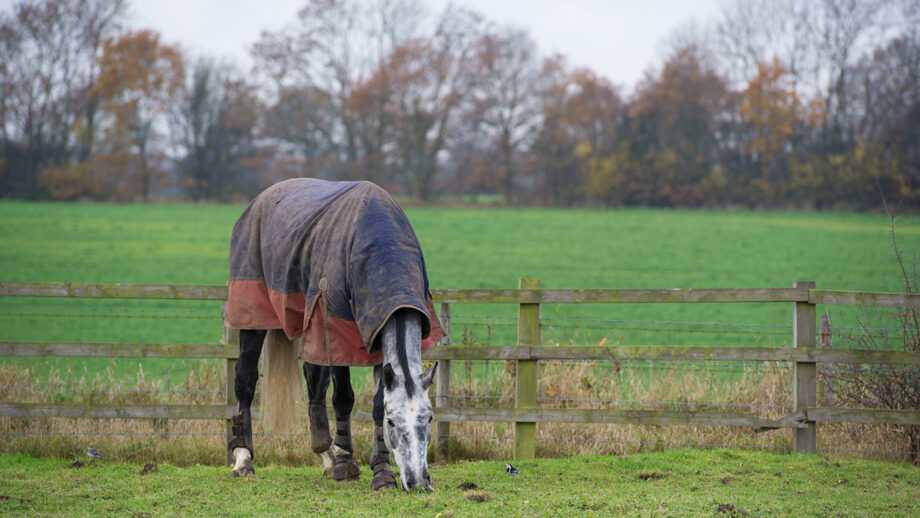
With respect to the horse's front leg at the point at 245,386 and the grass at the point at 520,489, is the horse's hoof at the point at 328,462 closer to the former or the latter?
the grass at the point at 520,489

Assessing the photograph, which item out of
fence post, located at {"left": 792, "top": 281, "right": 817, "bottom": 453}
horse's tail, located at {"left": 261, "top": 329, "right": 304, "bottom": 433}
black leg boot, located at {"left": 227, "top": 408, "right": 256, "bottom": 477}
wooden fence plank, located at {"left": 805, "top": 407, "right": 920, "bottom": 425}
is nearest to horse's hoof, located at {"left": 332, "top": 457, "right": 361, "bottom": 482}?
horse's tail, located at {"left": 261, "top": 329, "right": 304, "bottom": 433}

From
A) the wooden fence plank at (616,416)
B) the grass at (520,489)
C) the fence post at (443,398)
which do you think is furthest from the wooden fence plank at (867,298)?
the fence post at (443,398)

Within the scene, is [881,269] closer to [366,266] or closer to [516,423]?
[516,423]

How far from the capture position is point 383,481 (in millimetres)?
4426

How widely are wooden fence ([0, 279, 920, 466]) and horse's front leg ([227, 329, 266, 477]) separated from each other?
185mm

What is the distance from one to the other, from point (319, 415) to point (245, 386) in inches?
22.2

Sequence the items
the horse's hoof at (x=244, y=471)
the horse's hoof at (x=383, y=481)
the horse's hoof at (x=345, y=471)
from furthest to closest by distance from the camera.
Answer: the horse's hoof at (x=244, y=471), the horse's hoof at (x=345, y=471), the horse's hoof at (x=383, y=481)

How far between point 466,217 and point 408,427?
3496 centimetres

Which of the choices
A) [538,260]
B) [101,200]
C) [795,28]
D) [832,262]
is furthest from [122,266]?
[795,28]

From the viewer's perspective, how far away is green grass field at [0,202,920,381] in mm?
13500

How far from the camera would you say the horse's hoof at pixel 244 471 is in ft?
15.9

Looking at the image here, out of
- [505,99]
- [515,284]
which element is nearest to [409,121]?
[505,99]

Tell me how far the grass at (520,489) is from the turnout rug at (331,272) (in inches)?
31.6

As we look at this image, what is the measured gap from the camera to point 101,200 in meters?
43.0
